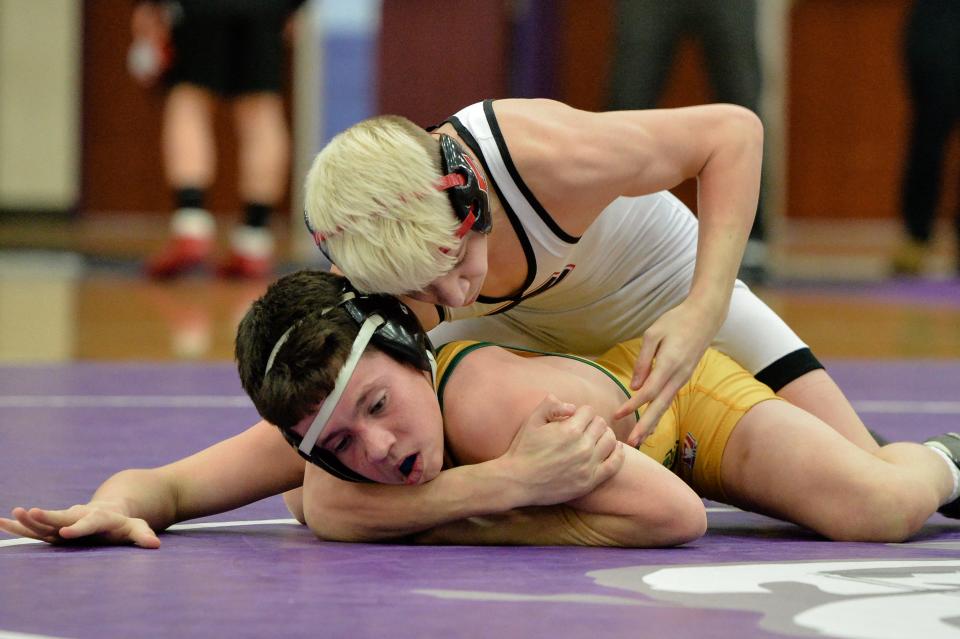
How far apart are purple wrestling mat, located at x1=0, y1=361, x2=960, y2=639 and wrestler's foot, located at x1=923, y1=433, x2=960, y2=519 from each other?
0.10 feet

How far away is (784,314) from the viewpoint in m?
6.12

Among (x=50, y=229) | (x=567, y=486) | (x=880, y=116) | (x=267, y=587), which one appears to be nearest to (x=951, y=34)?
(x=880, y=116)

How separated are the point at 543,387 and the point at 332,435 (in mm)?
359

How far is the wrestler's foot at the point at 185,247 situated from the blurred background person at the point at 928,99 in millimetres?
3234

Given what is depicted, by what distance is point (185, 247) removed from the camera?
287 inches

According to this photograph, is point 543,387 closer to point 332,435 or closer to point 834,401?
point 332,435

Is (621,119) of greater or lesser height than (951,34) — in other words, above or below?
below

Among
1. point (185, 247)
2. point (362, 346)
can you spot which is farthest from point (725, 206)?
point (185, 247)

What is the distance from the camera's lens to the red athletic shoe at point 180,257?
729cm

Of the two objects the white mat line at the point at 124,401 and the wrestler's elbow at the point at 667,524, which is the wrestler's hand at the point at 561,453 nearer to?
the wrestler's elbow at the point at 667,524

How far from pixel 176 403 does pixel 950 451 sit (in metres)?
1.90

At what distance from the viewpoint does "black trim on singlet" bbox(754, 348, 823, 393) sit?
2.91 m

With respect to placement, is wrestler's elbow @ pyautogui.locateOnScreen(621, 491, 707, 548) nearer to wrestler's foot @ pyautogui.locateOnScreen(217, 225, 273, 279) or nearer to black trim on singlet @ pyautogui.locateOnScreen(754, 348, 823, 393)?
black trim on singlet @ pyautogui.locateOnScreen(754, 348, 823, 393)

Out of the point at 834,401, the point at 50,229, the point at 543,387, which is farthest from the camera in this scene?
the point at 50,229
